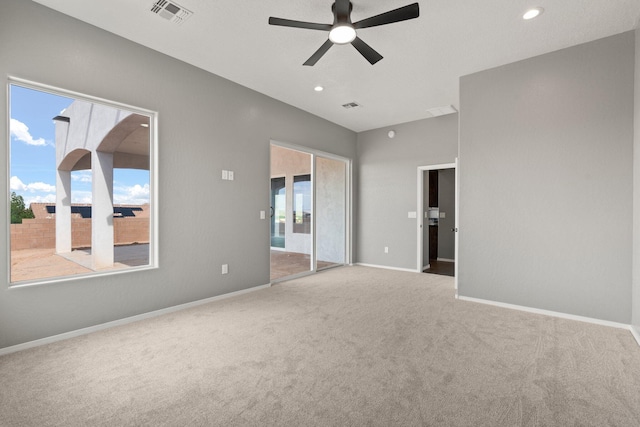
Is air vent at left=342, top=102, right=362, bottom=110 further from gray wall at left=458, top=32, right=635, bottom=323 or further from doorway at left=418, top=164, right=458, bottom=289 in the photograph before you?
doorway at left=418, top=164, right=458, bottom=289

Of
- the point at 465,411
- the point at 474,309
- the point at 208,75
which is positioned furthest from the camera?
the point at 208,75

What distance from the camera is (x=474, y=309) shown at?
3723 millimetres

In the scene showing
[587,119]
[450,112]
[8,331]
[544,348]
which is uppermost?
[450,112]

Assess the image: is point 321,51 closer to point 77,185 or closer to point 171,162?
point 171,162

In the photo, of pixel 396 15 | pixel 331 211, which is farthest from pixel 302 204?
pixel 396 15

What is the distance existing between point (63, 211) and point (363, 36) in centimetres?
354

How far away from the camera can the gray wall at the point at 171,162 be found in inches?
104

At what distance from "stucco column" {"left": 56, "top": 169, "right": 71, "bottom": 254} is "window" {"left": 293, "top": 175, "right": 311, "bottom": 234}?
393 centimetres

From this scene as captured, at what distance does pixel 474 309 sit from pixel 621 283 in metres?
1.46

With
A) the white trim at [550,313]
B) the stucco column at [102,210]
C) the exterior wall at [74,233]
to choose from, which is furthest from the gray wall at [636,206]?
the stucco column at [102,210]

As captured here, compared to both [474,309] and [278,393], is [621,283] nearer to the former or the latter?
[474,309]

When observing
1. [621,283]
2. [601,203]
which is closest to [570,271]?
[621,283]

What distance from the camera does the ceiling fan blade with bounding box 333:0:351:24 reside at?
2410 millimetres

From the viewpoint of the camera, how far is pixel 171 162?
11.8ft
